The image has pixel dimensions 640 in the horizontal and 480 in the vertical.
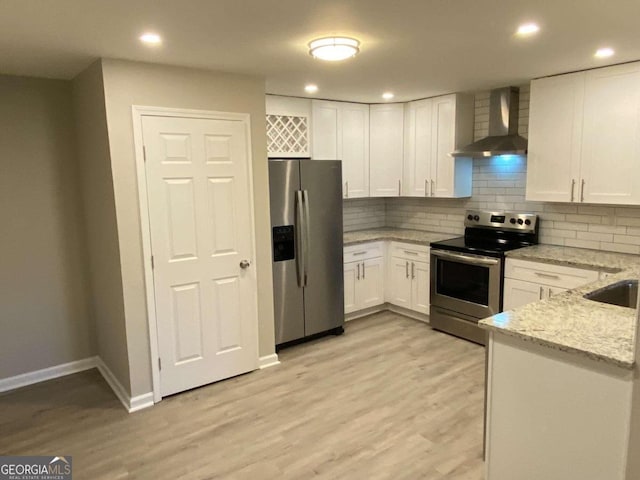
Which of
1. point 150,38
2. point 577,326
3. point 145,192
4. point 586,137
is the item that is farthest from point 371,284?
point 150,38

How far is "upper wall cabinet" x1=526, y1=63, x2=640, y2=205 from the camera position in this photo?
130 inches

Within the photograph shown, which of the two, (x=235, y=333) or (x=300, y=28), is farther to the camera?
(x=235, y=333)

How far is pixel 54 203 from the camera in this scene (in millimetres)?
3625

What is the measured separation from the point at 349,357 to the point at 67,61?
3095 mm

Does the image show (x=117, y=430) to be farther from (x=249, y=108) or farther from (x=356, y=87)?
(x=356, y=87)

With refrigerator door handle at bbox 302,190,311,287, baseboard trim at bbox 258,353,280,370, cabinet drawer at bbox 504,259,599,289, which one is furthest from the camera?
refrigerator door handle at bbox 302,190,311,287

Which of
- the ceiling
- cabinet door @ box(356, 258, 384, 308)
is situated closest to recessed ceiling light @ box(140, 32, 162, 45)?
the ceiling

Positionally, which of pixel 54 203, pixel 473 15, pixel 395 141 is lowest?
pixel 54 203

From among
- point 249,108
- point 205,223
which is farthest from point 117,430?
point 249,108

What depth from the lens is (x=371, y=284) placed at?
16.2ft

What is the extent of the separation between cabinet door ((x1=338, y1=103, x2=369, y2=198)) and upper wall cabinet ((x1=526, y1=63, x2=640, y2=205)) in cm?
174

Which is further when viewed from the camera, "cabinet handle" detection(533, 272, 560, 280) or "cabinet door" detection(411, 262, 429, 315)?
"cabinet door" detection(411, 262, 429, 315)

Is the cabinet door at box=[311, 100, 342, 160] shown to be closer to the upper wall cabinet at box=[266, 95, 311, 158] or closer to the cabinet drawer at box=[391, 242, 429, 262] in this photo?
the upper wall cabinet at box=[266, 95, 311, 158]

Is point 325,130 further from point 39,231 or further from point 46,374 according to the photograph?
point 46,374
